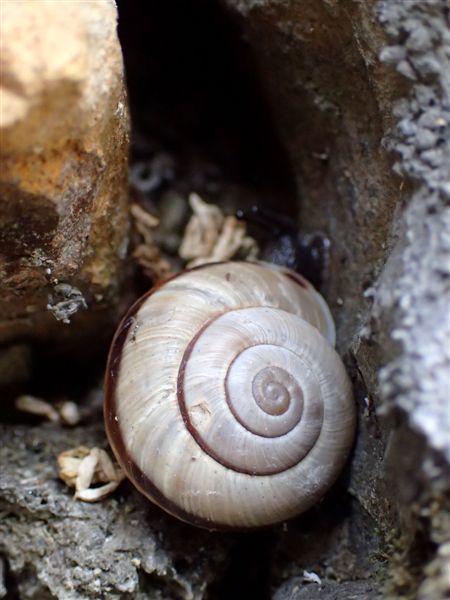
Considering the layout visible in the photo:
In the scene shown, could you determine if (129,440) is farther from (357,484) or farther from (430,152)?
(430,152)

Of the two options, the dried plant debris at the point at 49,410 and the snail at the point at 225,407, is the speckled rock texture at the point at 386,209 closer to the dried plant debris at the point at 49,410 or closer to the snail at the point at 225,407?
the snail at the point at 225,407

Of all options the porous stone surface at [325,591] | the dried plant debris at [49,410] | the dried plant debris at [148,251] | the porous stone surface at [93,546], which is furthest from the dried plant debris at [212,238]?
the porous stone surface at [325,591]

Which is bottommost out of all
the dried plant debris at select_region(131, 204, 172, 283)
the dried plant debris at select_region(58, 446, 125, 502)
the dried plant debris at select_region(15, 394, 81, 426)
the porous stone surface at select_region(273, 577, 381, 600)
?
the dried plant debris at select_region(15, 394, 81, 426)

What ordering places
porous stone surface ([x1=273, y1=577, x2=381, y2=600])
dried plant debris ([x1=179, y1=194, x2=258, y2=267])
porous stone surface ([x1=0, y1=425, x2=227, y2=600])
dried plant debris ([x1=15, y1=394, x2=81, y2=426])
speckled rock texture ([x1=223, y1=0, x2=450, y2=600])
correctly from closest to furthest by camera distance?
speckled rock texture ([x1=223, y1=0, x2=450, y2=600]), porous stone surface ([x1=273, y1=577, x2=381, y2=600]), porous stone surface ([x1=0, y1=425, x2=227, y2=600]), dried plant debris ([x1=15, y1=394, x2=81, y2=426]), dried plant debris ([x1=179, y1=194, x2=258, y2=267])

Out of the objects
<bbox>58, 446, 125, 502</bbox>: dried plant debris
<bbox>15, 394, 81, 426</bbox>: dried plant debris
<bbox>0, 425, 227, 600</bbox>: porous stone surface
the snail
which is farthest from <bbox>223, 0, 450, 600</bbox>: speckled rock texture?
<bbox>15, 394, 81, 426</bbox>: dried plant debris

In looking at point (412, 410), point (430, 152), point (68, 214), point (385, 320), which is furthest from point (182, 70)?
point (412, 410)

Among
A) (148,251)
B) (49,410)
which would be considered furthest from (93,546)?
(148,251)

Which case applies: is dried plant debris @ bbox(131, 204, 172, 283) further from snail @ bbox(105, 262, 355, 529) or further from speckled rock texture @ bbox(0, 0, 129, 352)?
snail @ bbox(105, 262, 355, 529)
